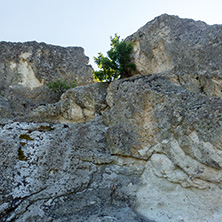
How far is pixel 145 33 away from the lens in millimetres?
13680

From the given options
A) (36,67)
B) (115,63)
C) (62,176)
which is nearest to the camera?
(62,176)

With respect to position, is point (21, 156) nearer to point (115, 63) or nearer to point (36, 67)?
point (115, 63)

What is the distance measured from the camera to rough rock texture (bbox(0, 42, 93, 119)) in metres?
13.7

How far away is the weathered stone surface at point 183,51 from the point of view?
9305mm

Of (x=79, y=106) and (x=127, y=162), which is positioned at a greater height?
(x=79, y=106)

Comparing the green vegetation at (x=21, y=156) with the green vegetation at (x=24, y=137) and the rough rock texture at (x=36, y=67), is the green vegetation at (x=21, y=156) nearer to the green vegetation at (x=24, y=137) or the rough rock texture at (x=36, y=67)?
the green vegetation at (x=24, y=137)

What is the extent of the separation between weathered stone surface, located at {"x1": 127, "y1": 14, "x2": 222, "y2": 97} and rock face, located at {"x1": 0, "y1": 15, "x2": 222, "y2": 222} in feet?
3.69

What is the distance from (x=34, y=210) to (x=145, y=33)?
12.2 m

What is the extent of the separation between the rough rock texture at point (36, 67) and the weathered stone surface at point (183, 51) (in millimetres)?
4498

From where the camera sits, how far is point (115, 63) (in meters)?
12.1

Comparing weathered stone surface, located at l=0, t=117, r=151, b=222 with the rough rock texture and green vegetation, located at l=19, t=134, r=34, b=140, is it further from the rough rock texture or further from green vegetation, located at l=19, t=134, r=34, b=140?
the rough rock texture

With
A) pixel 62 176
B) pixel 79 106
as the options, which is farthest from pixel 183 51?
pixel 62 176

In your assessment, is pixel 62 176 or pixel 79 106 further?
pixel 79 106

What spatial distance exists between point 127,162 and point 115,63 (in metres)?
7.14
